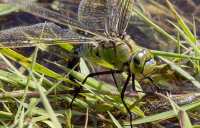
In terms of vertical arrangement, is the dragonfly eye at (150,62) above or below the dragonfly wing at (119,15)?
below

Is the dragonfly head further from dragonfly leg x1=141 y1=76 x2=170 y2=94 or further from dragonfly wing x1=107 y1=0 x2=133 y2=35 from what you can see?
dragonfly wing x1=107 y1=0 x2=133 y2=35

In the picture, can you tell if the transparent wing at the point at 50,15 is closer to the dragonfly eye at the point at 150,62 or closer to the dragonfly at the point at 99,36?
the dragonfly at the point at 99,36

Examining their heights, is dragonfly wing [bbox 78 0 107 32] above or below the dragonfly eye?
above

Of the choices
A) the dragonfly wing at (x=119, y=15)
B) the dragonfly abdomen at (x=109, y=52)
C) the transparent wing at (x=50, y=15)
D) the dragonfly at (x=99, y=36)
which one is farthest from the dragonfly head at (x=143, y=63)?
the transparent wing at (x=50, y=15)

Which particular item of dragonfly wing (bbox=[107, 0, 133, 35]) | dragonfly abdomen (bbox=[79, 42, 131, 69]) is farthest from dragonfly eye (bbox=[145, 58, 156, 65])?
dragonfly wing (bbox=[107, 0, 133, 35])

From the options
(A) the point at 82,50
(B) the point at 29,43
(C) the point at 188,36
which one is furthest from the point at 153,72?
(B) the point at 29,43

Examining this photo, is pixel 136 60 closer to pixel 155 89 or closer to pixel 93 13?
pixel 155 89
